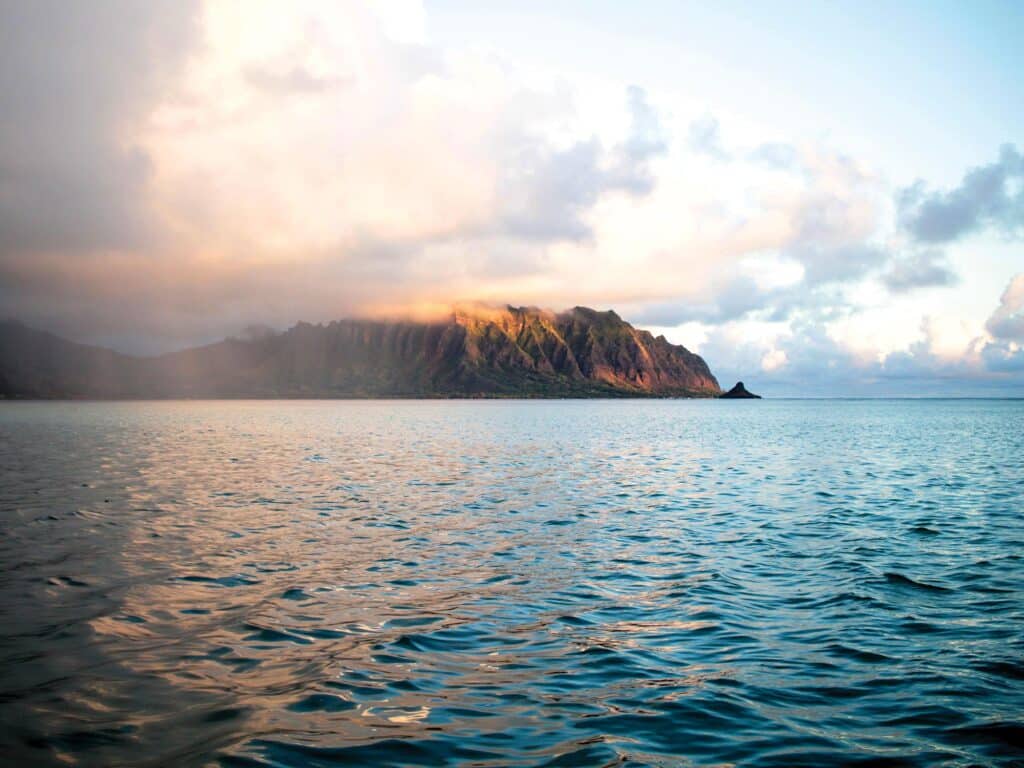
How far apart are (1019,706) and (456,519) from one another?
22681 mm

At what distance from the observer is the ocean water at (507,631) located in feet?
34.4

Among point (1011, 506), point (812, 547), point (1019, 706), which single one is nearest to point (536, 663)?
point (1019, 706)

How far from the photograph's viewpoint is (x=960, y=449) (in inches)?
3167

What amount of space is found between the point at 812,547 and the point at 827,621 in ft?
32.2

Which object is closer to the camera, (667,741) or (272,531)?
(667,741)

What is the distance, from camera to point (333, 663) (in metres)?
13.6

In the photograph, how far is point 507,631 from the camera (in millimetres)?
15875

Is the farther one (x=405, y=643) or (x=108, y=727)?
(x=405, y=643)

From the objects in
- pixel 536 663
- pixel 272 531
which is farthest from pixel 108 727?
pixel 272 531

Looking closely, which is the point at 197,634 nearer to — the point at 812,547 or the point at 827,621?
the point at 827,621

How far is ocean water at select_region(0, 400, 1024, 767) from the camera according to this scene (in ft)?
34.4

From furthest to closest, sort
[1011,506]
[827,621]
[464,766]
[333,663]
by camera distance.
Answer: [1011,506], [827,621], [333,663], [464,766]

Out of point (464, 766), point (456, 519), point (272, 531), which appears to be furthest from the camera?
point (456, 519)

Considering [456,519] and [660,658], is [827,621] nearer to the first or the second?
[660,658]
